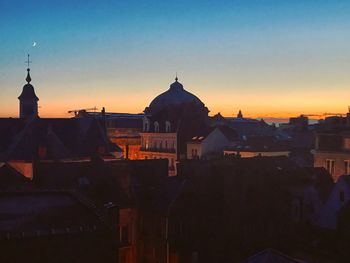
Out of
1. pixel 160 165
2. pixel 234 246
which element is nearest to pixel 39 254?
pixel 234 246

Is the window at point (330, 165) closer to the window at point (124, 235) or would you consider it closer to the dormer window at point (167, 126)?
the dormer window at point (167, 126)

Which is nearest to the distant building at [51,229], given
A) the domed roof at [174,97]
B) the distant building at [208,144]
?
the distant building at [208,144]

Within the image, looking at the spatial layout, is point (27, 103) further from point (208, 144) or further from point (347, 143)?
point (347, 143)

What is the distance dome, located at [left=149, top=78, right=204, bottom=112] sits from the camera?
99125mm

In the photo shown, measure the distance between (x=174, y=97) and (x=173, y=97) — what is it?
0.71ft

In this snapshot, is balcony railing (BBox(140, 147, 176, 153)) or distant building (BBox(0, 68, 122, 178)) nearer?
distant building (BBox(0, 68, 122, 178))

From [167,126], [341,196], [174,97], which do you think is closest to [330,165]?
[341,196]

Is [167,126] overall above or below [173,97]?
below

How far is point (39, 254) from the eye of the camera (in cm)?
2550

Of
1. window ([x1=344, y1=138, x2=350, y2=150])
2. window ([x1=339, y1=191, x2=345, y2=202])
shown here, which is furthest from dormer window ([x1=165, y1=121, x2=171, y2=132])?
window ([x1=339, y1=191, x2=345, y2=202])

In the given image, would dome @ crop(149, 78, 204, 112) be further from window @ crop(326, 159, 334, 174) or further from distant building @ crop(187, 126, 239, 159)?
window @ crop(326, 159, 334, 174)

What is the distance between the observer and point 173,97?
10006 centimetres

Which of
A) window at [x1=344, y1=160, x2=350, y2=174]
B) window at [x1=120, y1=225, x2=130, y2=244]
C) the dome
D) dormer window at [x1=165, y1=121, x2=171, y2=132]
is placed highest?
the dome

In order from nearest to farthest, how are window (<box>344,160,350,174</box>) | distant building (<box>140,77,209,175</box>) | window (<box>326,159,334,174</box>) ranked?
window (<box>344,160,350,174</box>), window (<box>326,159,334,174</box>), distant building (<box>140,77,209,175</box>)
